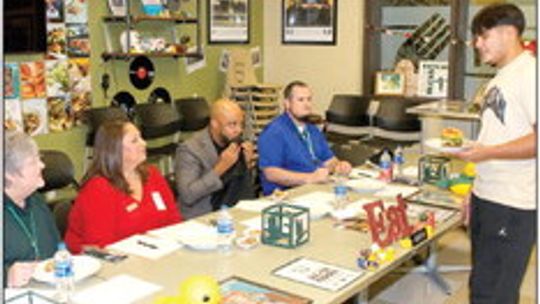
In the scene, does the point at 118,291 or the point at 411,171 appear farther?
the point at 411,171

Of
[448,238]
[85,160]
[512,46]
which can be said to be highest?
[512,46]

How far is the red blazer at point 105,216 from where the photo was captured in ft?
8.80

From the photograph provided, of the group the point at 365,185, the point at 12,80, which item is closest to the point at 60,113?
the point at 12,80

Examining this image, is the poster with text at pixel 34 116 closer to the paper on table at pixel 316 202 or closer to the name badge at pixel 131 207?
the name badge at pixel 131 207

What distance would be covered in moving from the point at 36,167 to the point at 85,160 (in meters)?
3.24

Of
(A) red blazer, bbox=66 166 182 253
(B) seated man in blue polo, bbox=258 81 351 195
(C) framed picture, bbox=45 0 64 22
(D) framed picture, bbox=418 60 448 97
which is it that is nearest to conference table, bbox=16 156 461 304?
(A) red blazer, bbox=66 166 182 253

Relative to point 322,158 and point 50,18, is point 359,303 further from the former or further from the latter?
point 50,18

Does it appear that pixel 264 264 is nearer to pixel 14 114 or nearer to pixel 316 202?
pixel 316 202

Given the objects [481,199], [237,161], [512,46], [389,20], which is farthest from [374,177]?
[389,20]

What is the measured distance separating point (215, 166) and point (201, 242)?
113 cm

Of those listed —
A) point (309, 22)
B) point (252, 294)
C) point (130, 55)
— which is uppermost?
point (309, 22)

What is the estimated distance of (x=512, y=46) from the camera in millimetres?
2383

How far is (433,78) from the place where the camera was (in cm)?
648

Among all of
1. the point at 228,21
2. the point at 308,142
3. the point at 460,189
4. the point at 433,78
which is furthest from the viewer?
the point at 228,21
